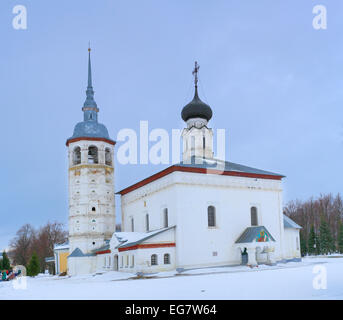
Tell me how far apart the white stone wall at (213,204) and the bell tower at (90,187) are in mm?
4840

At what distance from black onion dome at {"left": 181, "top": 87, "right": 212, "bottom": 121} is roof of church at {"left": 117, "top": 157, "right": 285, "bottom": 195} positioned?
4945 millimetres

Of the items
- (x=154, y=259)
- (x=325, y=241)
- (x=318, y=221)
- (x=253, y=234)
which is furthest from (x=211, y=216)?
(x=318, y=221)

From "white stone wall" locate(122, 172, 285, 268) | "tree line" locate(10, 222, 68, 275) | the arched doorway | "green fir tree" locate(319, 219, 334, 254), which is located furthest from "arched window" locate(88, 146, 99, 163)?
"green fir tree" locate(319, 219, 334, 254)

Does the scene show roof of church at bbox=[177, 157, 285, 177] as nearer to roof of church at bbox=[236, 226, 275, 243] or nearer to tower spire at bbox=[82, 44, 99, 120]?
roof of church at bbox=[236, 226, 275, 243]

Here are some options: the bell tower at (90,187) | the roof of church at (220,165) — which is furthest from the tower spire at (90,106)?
the roof of church at (220,165)

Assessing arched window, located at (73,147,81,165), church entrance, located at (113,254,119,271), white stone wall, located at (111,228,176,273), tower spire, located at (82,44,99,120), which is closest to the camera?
white stone wall, located at (111,228,176,273)

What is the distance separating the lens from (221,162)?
98.1ft

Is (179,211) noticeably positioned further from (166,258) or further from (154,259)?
(154,259)

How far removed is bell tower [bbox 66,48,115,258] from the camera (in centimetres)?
3228

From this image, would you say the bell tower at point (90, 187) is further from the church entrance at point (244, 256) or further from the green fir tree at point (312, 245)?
the green fir tree at point (312, 245)

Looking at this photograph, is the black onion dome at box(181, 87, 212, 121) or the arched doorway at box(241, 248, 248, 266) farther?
the black onion dome at box(181, 87, 212, 121)

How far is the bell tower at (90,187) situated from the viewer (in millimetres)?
32281

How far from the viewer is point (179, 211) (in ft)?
82.6
